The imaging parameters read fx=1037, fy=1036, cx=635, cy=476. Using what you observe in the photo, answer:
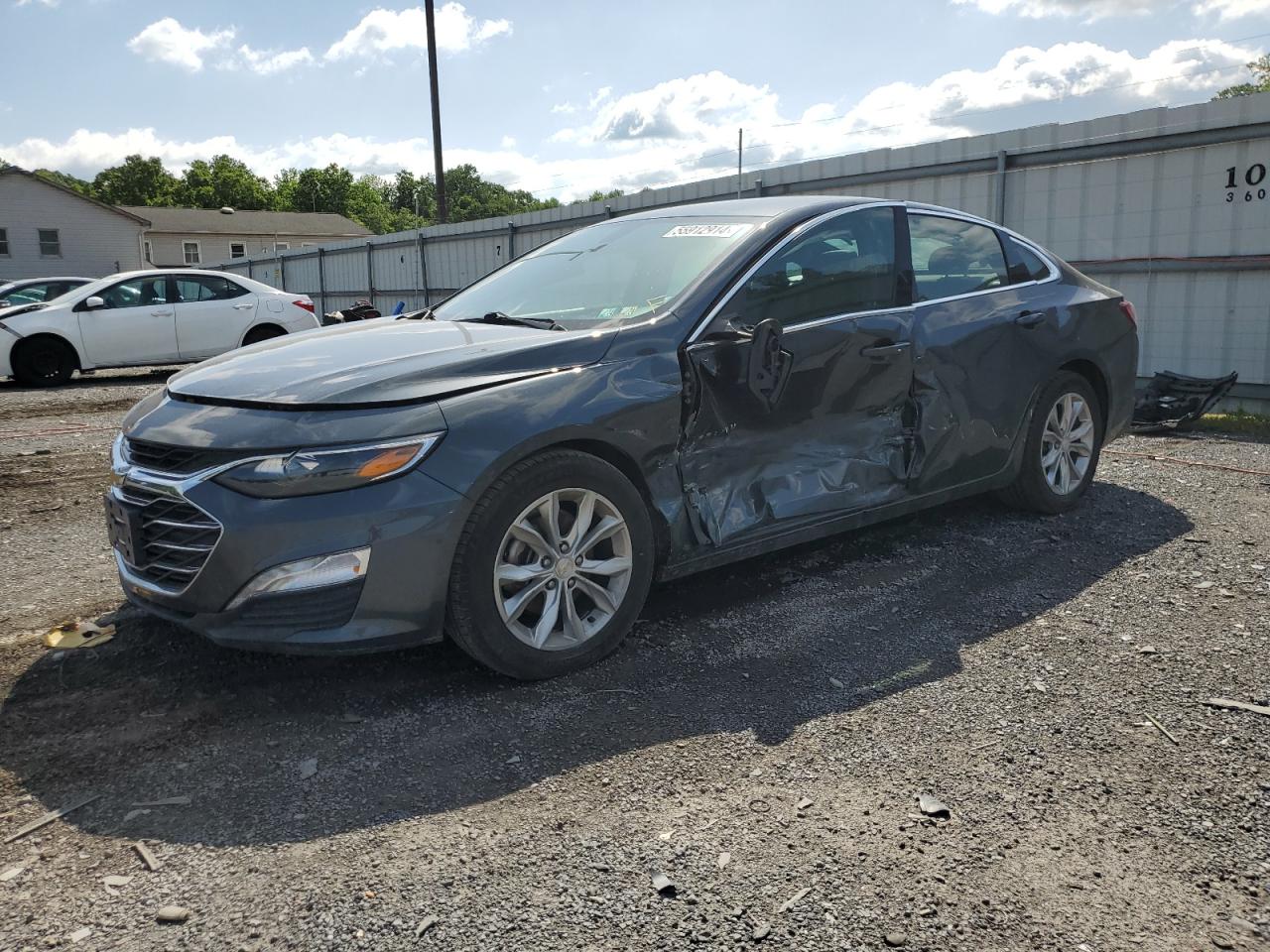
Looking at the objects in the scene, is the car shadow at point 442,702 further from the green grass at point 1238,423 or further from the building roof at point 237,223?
the building roof at point 237,223

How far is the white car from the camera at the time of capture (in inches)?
541

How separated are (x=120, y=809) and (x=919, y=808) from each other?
7.18 feet

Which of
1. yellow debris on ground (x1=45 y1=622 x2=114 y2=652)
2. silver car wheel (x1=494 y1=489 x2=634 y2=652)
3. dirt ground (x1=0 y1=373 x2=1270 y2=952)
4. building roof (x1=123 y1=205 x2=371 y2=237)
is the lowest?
dirt ground (x1=0 y1=373 x2=1270 y2=952)

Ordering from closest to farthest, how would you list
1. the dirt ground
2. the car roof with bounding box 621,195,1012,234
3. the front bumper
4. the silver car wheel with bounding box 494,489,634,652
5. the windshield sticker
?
the dirt ground < the front bumper < the silver car wheel with bounding box 494,489,634,652 < the windshield sticker < the car roof with bounding box 621,195,1012,234

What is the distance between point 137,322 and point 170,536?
12373mm

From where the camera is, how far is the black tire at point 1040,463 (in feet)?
18.0

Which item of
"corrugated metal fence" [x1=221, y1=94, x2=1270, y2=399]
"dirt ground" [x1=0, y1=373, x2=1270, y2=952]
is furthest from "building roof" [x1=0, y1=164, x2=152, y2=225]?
"dirt ground" [x1=0, y1=373, x2=1270, y2=952]

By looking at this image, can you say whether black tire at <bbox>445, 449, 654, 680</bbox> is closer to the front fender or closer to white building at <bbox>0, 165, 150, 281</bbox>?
the front fender

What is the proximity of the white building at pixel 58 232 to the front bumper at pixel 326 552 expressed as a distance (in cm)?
4672

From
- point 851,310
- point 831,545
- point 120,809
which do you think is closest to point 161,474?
point 120,809

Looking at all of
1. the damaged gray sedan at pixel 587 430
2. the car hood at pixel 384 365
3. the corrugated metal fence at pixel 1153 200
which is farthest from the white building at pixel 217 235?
the car hood at pixel 384 365

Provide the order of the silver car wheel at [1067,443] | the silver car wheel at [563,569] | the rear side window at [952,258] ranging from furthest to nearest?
1. the silver car wheel at [1067,443]
2. the rear side window at [952,258]
3. the silver car wheel at [563,569]

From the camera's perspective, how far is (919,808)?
9.29 ft

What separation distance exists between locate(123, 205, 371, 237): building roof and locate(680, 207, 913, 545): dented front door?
6503 cm
